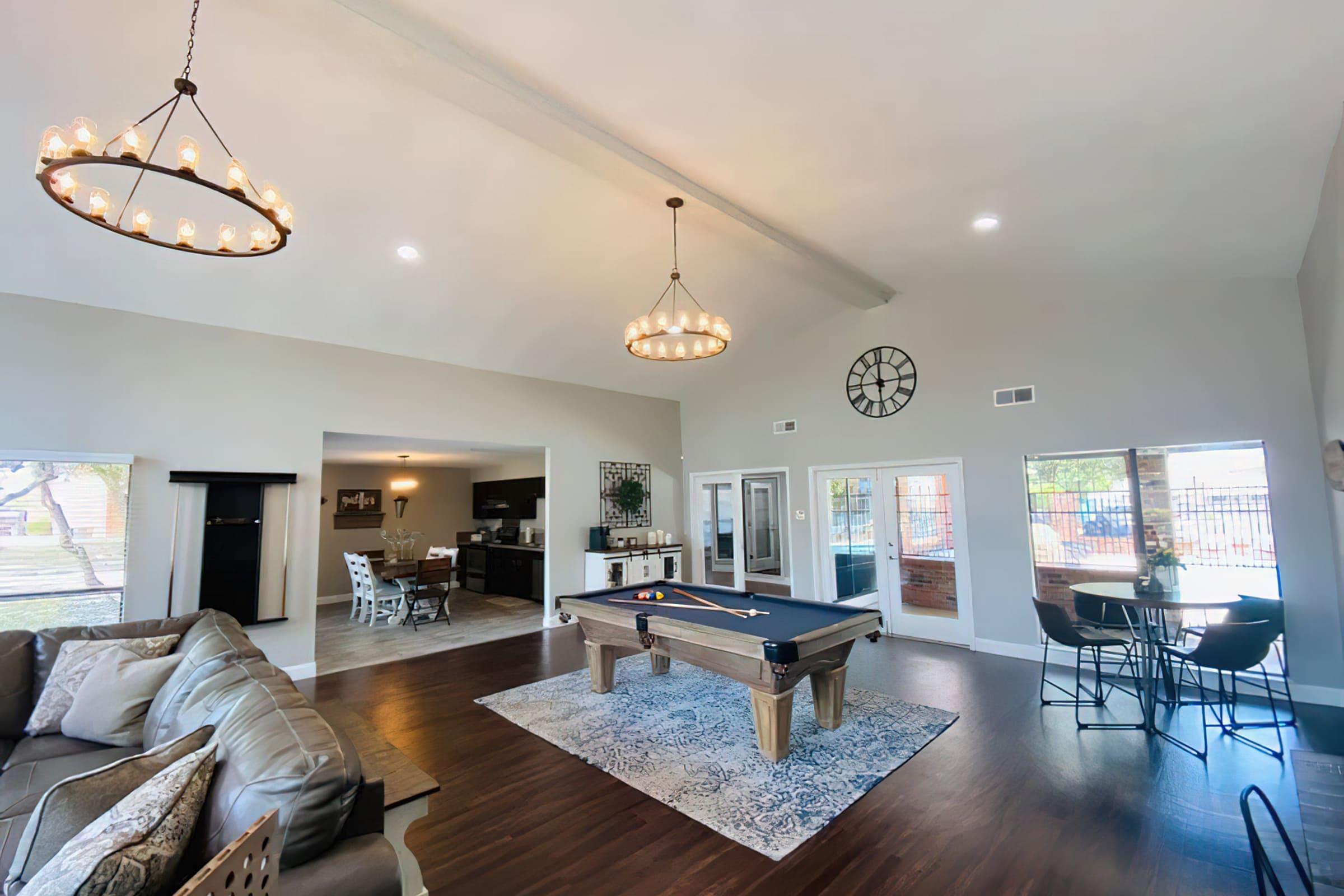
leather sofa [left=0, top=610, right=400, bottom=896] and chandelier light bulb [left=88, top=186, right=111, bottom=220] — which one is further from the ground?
chandelier light bulb [left=88, top=186, right=111, bottom=220]

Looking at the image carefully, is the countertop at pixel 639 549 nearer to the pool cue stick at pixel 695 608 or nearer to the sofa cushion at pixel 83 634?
the pool cue stick at pixel 695 608

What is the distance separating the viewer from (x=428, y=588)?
24.8 ft

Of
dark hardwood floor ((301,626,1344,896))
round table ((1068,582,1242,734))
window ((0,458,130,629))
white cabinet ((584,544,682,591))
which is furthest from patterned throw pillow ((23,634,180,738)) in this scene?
round table ((1068,582,1242,734))

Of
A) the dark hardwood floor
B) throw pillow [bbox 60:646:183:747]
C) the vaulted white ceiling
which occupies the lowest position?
the dark hardwood floor

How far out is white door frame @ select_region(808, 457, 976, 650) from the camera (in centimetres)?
607

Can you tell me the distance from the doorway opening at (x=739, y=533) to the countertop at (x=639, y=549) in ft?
1.68

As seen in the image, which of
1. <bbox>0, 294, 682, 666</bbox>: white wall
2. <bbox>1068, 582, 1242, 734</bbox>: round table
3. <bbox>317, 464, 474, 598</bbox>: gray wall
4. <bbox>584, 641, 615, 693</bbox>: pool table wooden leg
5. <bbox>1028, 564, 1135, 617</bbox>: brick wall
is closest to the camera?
<bbox>1068, 582, 1242, 734</bbox>: round table

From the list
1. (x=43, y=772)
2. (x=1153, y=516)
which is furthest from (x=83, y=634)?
(x=1153, y=516)

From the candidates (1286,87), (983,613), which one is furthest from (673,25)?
(983,613)

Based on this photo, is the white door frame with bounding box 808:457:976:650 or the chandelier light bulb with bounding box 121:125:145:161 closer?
the chandelier light bulb with bounding box 121:125:145:161

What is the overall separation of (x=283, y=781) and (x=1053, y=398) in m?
6.33

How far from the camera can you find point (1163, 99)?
284 cm

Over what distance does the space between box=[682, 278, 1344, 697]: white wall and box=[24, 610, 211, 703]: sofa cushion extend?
19.4 ft

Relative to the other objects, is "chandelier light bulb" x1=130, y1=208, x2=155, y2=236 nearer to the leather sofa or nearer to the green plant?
the leather sofa
